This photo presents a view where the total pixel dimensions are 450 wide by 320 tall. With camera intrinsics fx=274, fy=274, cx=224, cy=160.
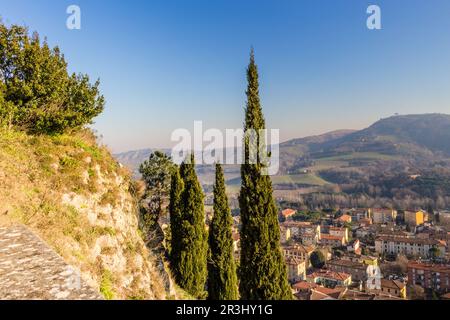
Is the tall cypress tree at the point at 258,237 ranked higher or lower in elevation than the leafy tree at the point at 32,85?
lower

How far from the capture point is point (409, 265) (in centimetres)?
3844

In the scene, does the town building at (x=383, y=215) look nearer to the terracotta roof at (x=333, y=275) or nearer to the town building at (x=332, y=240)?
the town building at (x=332, y=240)

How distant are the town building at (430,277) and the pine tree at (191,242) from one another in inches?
1356

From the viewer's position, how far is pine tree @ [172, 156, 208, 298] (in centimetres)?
1399

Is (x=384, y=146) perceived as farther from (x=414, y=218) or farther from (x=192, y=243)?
(x=192, y=243)

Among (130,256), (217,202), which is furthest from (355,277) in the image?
(130,256)

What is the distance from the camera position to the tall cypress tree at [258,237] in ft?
31.4

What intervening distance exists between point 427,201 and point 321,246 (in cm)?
3032

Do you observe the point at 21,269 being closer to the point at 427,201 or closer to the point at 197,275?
the point at 197,275

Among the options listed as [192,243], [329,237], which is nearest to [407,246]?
[329,237]

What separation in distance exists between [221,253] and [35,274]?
12.4 metres

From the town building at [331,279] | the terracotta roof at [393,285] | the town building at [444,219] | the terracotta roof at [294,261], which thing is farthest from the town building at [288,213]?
the terracotta roof at [393,285]

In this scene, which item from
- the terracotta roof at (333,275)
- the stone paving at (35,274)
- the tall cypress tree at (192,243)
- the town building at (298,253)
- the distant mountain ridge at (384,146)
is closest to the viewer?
the stone paving at (35,274)

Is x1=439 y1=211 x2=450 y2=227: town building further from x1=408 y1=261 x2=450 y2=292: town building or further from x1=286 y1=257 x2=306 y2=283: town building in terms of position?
x1=286 y1=257 x2=306 y2=283: town building
